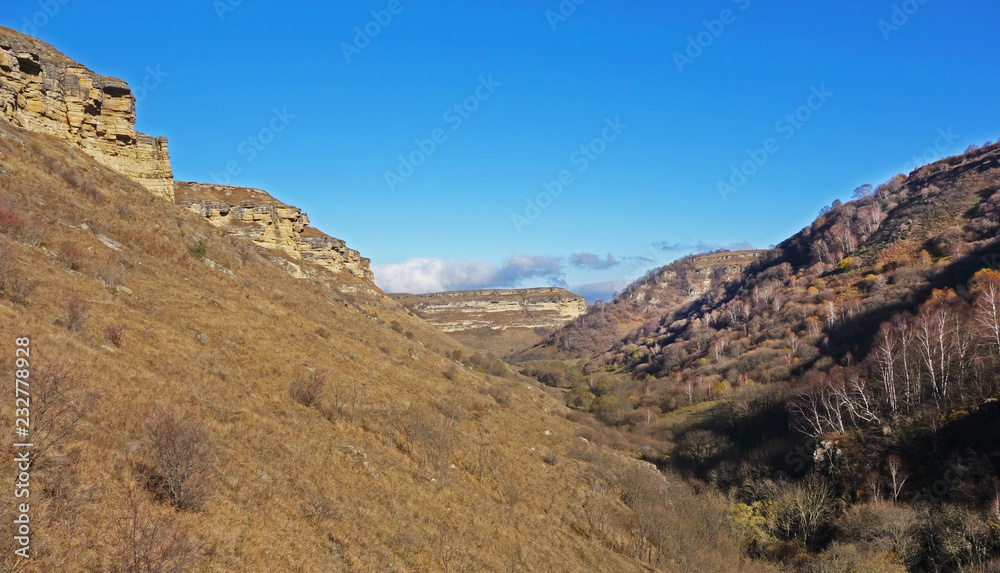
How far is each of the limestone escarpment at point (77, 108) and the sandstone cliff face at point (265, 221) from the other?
10261mm

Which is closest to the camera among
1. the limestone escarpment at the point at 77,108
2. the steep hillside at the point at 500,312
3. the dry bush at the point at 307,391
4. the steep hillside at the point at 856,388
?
the dry bush at the point at 307,391

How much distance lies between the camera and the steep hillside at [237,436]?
8.30 metres

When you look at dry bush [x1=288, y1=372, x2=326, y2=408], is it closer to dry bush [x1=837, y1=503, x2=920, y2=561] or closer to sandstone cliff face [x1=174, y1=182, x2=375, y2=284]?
dry bush [x1=837, y1=503, x2=920, y2=561]

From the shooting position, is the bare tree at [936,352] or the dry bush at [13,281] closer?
the dry bush at [13,281]

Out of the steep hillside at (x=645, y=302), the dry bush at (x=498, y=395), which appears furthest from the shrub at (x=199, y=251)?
the steep hillside at (x=645, y=302)

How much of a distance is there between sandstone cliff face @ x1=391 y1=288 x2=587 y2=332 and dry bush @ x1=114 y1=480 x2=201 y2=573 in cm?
14578

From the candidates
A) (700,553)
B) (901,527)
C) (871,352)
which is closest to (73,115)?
(700,553)

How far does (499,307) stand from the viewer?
172 meters

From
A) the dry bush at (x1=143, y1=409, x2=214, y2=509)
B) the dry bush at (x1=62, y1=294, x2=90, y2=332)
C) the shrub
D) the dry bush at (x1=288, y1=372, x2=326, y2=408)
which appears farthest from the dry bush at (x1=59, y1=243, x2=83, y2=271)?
the dry bush at (x1=143, y1=409, x2=214, y2=509)

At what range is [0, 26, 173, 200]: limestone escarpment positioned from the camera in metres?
29.6

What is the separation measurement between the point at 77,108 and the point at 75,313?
95.6 ft

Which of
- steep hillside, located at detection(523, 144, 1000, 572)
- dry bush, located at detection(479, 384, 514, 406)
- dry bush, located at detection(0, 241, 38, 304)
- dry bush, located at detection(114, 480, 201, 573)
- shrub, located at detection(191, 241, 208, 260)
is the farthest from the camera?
dry bush, located at detection(479, 384, 514, 406)

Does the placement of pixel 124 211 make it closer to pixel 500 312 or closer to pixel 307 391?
pixel 307 391

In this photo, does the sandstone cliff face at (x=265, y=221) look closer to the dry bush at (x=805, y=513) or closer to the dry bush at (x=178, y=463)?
the dry bush at (x=178, y=463)
